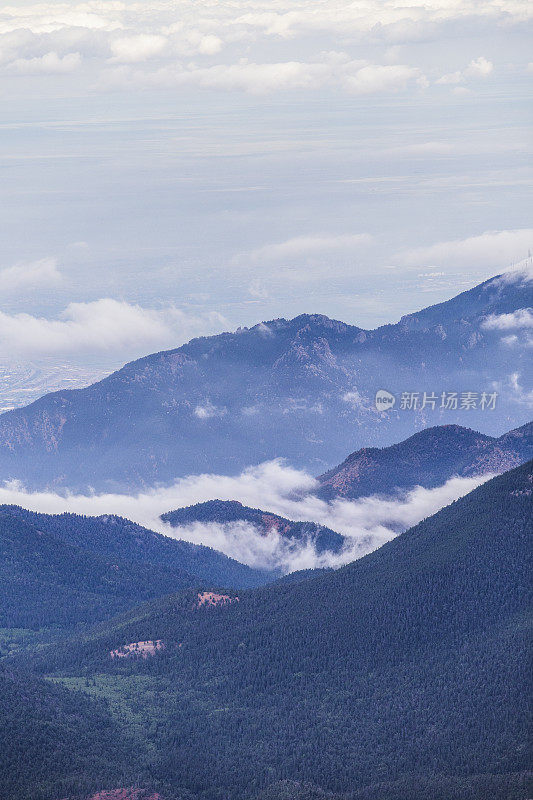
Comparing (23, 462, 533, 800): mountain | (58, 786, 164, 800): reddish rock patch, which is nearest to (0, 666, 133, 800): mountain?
(58, 786, 164, 800): reddish rock patch

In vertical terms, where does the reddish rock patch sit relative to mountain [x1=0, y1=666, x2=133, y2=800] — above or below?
below

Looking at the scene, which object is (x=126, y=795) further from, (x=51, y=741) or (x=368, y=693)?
(x=368, y=693)

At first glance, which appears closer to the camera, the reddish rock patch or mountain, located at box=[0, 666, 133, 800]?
mountain, located at box=[0, 666, 133, 800]

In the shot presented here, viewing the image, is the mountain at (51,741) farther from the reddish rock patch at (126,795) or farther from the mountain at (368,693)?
the mountain at (368,693)

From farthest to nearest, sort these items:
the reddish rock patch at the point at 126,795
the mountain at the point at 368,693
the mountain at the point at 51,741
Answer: the mountain at the point at 368,693
the reddish rock patch at the point at 126,795
the mountain at the point at 51,741

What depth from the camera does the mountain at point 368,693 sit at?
501 ft

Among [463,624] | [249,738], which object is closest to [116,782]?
[249,738]

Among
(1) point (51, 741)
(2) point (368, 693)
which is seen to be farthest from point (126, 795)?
(2) point (368, 693)

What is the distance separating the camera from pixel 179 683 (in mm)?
189750

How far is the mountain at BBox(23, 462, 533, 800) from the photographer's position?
501 ft

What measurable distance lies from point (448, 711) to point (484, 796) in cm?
2614

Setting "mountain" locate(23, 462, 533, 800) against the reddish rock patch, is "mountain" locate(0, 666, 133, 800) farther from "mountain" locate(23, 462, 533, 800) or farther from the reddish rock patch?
"mountain" locate(23, 462, 533, 800)

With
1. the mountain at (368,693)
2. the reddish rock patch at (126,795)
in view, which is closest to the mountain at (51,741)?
the reddish rock patch at (126,795)

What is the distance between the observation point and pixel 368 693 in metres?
175
